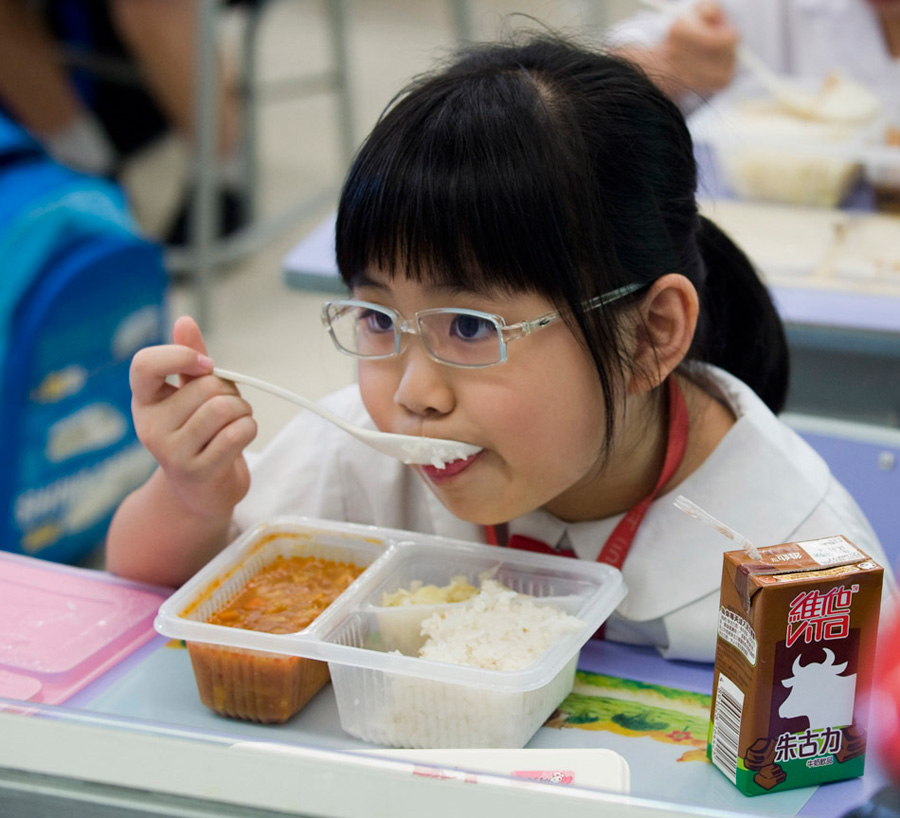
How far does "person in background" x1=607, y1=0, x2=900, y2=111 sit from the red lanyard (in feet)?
3.46

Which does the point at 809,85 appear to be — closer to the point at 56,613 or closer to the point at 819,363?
the point at 819,363

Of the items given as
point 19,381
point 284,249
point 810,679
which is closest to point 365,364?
point 810,679

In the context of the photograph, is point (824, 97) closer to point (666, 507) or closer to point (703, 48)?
point (703, 48)

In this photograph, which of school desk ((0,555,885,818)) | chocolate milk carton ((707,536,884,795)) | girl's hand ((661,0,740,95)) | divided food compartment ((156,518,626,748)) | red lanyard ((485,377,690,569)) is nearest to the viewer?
school desk ((0,555,885,818))

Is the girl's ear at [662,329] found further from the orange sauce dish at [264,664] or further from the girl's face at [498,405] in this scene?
the orange sauce dish at [264,664]

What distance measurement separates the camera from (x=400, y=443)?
100 cm

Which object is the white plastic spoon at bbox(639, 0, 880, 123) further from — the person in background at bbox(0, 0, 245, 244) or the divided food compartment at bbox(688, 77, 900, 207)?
the person in background at bbox(0, 0, 245, 244)

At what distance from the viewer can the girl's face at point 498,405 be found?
0.97 m

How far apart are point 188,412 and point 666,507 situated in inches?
17.6

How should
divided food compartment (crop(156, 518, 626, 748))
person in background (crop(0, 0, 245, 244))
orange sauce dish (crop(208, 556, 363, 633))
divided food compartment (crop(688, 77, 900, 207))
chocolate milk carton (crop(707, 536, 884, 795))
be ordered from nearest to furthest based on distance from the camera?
1. chocolate milk carton (crop(707, 536, 884, 795))
2. divided food compartment (crop(156, 518, 626, 748))
3. orange sauce dish (crop(208, 556, 363, 633))
4. divided food compartment (crop(688, 77, 900, 207))
5. person in background (crop(0, 0, 245, 244))

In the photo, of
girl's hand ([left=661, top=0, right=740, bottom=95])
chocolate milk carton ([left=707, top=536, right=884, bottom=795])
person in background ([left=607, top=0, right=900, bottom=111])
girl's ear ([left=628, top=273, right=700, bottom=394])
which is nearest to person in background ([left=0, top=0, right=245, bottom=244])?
person in background ([left=607, top=0, right=900, bottom=111])

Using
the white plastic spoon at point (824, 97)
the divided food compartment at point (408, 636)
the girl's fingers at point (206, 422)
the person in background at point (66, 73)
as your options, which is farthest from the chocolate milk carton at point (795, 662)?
the person in background at point (66, 73)

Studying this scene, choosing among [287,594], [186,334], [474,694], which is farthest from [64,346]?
[474,694]

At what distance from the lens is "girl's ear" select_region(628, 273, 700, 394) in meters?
1.03
